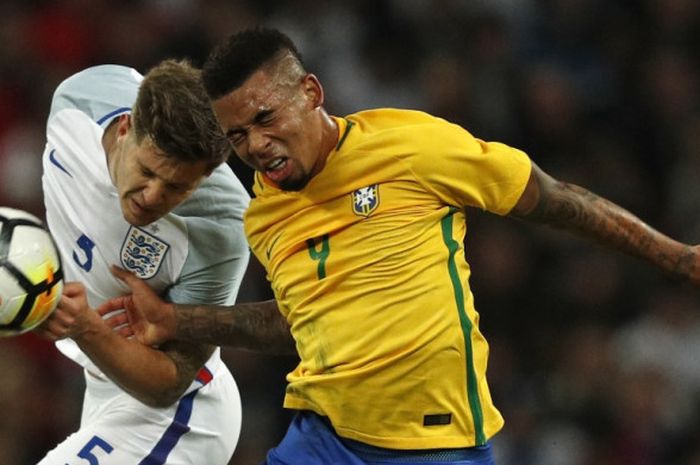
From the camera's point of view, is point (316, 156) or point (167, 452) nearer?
point (316, 156)

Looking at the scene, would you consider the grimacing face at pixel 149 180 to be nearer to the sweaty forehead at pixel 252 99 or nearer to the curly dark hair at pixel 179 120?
the curly dark hair at pixel 179 120

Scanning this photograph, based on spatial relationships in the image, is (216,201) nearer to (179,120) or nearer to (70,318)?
(179,120)

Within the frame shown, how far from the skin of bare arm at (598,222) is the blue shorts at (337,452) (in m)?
0.67

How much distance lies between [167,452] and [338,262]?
1105 mm

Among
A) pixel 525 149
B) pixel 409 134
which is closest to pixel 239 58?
pixel 409 134

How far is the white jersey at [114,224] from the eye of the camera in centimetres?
438

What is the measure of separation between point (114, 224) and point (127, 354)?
0.41m

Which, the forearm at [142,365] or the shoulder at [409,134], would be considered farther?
the forearm at [142,365]

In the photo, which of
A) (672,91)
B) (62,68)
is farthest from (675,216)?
(62,68)

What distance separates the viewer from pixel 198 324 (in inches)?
172

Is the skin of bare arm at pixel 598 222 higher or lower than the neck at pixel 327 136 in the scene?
lower

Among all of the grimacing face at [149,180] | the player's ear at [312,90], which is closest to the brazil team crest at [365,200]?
the player's ear at [312,90]

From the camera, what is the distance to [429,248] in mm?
3898

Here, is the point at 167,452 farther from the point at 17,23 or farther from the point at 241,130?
the point at 17,23
